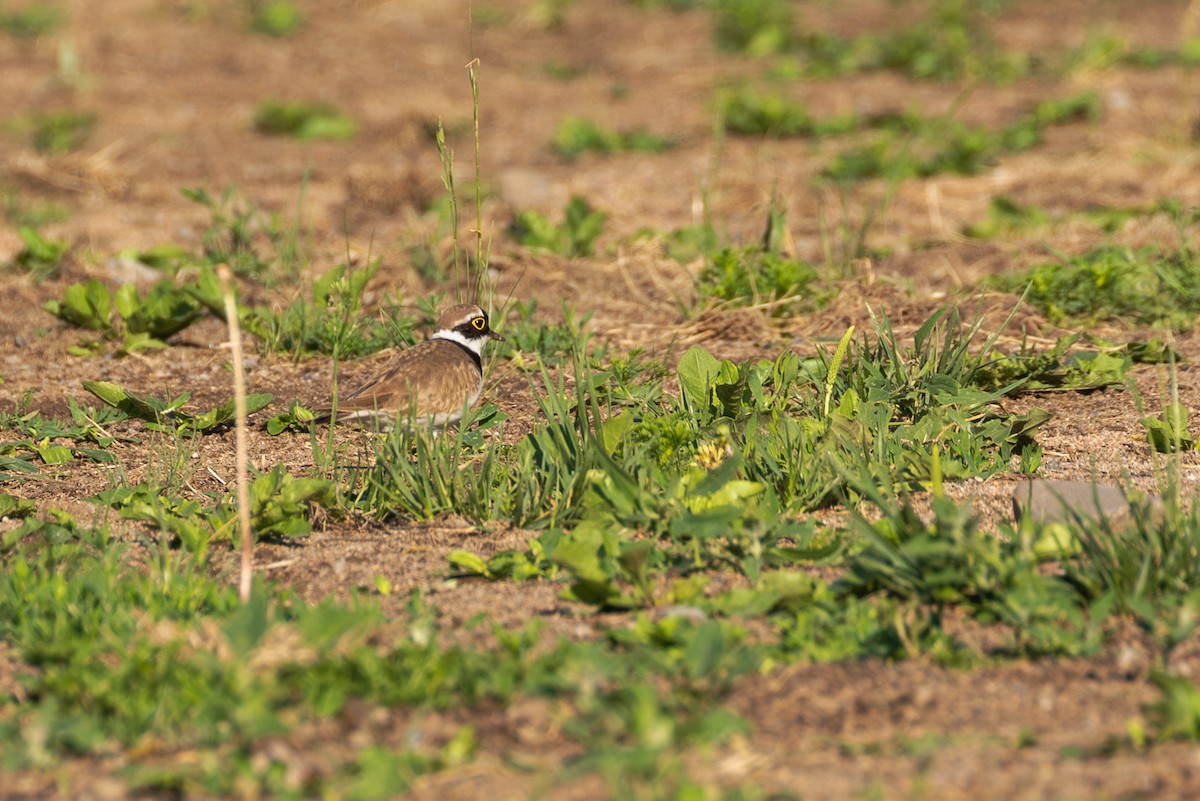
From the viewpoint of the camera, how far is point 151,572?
4133 mm

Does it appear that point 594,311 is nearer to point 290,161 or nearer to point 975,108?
point 290,161

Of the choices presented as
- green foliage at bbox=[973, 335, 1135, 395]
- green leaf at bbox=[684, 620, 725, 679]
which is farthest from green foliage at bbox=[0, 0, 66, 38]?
green leaf at bbox=[684, 620, 725, 679]

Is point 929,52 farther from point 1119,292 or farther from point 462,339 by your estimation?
point 462,339

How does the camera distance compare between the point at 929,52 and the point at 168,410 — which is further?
the point at 929,52

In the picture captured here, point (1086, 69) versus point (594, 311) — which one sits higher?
point (1086, 69)

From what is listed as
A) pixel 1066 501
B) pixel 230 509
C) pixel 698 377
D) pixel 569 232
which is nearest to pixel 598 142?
pixel 569 232

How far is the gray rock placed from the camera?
4340 millimetres

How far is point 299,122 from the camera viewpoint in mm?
12289

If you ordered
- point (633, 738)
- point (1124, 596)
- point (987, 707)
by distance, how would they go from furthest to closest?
1. point (1124, 596)
2. point (987, 707)
3. point (633, 738)

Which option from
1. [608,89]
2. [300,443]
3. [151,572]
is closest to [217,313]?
[300,443]

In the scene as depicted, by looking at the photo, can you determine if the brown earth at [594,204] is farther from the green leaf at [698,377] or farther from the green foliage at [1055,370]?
the green leaf at [698,377]

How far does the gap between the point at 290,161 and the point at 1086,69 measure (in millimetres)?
6927

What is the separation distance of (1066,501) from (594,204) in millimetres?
5763

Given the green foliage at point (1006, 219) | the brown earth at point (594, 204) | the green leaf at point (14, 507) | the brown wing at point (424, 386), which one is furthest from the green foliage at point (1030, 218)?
the green leaf at point (14, 507)
